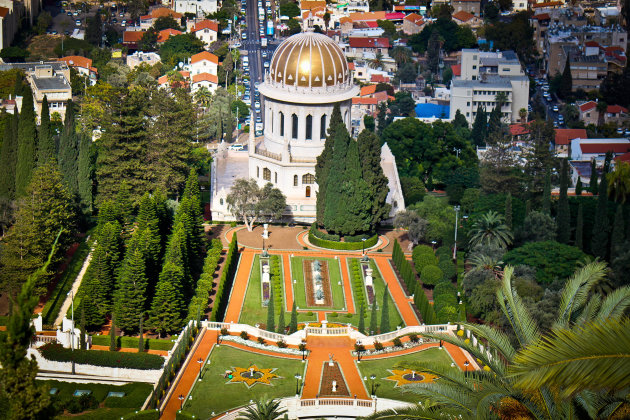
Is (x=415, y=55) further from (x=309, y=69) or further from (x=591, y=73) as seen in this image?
(x=309, y=69)

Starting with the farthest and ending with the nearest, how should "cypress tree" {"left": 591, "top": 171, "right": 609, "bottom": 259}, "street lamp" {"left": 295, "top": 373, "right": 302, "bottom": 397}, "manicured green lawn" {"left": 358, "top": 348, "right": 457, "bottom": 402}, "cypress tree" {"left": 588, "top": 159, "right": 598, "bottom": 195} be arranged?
"cypress tree" {"left": 588, "top": 159, "right": 598, "bottom": 195} < "cypress tree" {"left": 591, "top": 171, "right": 609, "bottom": 259} < "manicured green lawn" {"left": 358, "top": 348, "right": 457, "bottom": 402} < "street lamp" {"left": 295, "top": 373, "right": 302, "bottom": 397}

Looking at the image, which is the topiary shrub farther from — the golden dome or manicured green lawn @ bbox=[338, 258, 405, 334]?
the golden dome

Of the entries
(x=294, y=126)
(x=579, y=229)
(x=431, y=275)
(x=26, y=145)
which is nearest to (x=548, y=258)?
(x=431, y=275)

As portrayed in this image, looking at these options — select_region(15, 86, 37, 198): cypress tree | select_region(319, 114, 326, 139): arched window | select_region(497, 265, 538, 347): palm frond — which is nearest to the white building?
select_region(319, 114, 326, 139): arched window

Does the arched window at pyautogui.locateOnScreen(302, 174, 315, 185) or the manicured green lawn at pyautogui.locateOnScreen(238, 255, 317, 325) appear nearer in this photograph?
the manicured green lawn at pyautogui.locateOnScreen(238, 255, 317, 325)

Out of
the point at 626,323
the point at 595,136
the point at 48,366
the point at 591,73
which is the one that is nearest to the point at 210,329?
the point at 48,366

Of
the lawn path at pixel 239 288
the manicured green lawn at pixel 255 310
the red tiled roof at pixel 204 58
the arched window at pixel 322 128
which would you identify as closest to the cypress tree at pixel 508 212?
the manicured green lawn at pixel 255 310
